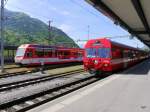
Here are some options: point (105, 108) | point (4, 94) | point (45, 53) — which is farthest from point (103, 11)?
point (105, 108)

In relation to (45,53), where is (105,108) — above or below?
below

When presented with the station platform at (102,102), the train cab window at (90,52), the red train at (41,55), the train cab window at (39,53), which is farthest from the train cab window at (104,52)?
the train cab window at (39,53)

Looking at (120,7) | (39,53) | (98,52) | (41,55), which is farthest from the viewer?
(41,55)

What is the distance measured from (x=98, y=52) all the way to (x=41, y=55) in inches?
448

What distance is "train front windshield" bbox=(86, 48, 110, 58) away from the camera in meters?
19.5

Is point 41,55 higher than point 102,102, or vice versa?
point 41,55

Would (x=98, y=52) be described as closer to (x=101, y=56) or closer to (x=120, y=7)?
(x=101, y=56)

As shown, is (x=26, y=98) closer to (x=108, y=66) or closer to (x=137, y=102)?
(x=137, y=102)

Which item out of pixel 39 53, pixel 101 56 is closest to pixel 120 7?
pixel 101 56

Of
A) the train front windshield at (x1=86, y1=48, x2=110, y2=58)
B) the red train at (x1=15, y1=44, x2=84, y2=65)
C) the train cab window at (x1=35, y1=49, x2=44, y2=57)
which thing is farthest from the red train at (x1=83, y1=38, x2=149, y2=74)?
the train cab window at (x1=35, y1=49, x2=44, y2=57)

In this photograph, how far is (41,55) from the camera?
29.9 meters

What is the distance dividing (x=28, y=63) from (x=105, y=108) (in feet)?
69.2

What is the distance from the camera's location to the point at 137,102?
9203 mm

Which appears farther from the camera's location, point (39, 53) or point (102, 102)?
point (39, 53)
